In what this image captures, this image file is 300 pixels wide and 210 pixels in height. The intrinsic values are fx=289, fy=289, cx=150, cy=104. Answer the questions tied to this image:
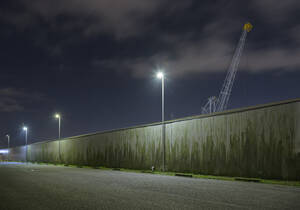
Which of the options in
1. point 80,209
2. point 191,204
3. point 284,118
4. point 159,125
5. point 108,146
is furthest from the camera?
point 108,146

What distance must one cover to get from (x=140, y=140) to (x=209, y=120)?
941 centimetres

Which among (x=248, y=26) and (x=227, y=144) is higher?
(x=248, y=26)

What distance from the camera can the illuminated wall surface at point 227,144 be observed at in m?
15.7

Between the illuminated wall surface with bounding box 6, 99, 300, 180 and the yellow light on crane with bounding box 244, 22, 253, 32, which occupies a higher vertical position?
the yellow light on crane with bounding box 244, 22, 253, 32

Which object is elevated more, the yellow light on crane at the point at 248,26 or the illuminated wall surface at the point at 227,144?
the yellow light on crane at the point at 248,26

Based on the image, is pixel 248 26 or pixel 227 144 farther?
pixel 248 26

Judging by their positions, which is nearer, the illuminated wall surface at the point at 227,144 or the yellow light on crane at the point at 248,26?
the illuminated wall surface at the point at 227,144

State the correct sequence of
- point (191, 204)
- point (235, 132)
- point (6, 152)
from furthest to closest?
point (6, 152)
point (235, 132)
point (191, 204)

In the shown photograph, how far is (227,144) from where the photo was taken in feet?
62.6

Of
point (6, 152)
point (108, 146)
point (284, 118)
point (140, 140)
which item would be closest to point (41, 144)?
point (108, 146)

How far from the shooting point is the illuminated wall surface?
15651mm

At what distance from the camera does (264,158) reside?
54.4 ft

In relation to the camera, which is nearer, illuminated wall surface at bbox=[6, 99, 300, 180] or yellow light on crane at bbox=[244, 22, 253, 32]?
illuminated wall surface at bbox=[6, 99, 300, 180]

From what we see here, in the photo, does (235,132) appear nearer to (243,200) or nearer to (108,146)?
(243,200)
